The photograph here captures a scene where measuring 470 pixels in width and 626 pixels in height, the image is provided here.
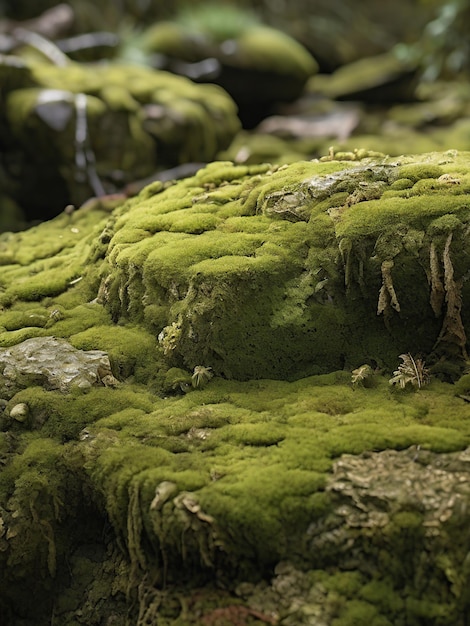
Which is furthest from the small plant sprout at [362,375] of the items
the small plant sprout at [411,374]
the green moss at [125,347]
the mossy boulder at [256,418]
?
the green moss at [125,347]

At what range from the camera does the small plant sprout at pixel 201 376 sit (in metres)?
4.63

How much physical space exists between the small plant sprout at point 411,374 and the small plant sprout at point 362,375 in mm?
186

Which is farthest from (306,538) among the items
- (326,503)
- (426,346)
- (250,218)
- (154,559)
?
(250,218)

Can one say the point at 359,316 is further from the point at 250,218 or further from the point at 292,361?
the point at 250,218

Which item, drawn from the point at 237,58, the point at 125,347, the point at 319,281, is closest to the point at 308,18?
the point at 237,58

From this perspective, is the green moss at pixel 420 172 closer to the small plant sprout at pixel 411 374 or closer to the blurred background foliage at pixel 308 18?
the small plant sprout at pixel 411 374

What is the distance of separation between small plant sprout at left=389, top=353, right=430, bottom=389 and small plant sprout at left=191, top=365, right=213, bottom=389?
5.03 ft

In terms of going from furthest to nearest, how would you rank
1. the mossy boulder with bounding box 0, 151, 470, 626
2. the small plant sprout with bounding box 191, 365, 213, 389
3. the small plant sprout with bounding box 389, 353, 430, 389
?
the small plant sprout with bounding box 191, 365, 213, 389 → the small plant sprout with bounding box 389, 353, 430, 389 → the mossy boulder with bounding box 0, 151, 470, 626

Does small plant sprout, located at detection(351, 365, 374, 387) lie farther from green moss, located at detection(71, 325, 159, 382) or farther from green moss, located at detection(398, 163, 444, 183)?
green moss, located at detection(398, 163, 444, 183)

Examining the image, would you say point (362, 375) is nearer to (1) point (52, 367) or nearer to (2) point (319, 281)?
(2) point (319, 281)

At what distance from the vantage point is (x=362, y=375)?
4.40 metres

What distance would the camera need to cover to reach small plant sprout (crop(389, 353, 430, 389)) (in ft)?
14.1

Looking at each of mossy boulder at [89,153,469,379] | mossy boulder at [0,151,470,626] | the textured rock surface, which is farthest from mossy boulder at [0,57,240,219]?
the textured rock surface

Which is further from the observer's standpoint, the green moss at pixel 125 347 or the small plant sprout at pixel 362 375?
the green moss at pixel 125 347
